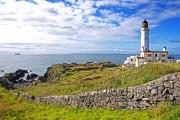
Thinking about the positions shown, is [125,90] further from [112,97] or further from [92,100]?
[92,100]

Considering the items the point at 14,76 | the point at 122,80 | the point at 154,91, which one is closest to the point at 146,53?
the point at 14,76

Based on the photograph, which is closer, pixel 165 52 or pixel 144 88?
pixel 144 88

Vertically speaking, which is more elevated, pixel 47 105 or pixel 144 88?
pixel 144 88

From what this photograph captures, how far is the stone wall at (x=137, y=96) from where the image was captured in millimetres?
19797

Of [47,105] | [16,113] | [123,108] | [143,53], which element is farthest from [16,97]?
[143,53]

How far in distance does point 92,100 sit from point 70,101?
9.02 feet

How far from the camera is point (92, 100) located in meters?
24.7

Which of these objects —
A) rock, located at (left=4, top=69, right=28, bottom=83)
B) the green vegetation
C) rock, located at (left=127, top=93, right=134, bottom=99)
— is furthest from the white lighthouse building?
rock, located at (left=127, top=93, right=134, bottom=99)

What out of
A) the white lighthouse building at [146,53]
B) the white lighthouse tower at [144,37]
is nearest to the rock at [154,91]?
the white lighthouse building at [146,53]

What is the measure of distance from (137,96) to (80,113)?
4272mm

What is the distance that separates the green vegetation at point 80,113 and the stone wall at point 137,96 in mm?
555

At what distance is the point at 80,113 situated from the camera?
23.4 meters

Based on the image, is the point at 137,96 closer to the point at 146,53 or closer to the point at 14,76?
the point at 146,53

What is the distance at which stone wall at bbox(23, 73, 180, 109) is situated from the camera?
65.0ft
